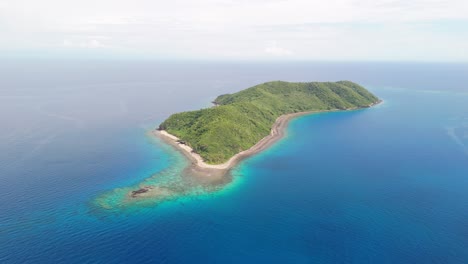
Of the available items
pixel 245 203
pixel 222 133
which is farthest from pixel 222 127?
pixel 245 203

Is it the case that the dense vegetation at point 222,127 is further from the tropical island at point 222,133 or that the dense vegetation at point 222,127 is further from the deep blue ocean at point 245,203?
the deep blue ocean at point 245,203

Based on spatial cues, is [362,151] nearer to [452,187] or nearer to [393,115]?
[452,187]

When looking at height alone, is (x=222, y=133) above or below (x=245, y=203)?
above

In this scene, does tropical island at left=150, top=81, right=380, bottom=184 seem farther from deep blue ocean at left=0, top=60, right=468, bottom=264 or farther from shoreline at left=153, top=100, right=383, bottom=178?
deep blue ocean at left=0, top=60, right=468, bottom=264

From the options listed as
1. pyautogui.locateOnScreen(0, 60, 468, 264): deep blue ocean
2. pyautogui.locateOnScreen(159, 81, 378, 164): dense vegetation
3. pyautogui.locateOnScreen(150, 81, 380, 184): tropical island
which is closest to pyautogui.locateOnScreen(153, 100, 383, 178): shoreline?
pyautogui.locateOnScreen(150, 81, 380, 184): tropical island

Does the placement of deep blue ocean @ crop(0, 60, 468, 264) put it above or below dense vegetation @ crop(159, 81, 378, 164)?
below

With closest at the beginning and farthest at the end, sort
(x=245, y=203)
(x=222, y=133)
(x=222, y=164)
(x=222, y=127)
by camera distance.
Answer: (x=245, y=203) → (x=222, y=164) → (x=222, y=133) → (x=222, y=127)

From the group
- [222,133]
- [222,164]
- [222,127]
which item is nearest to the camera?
[222,164]

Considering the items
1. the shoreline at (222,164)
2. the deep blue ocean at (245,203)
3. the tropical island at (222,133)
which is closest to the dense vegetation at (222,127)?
the tropical island at (222,133)

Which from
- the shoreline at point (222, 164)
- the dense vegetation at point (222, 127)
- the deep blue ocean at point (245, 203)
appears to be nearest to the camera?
the deep blue ocean at point (245, 203)

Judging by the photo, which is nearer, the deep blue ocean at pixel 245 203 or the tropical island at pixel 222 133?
the deep blue ocean at pixel 245 203

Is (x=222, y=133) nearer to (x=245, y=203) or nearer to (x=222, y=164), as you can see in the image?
(x=222, y=164)
